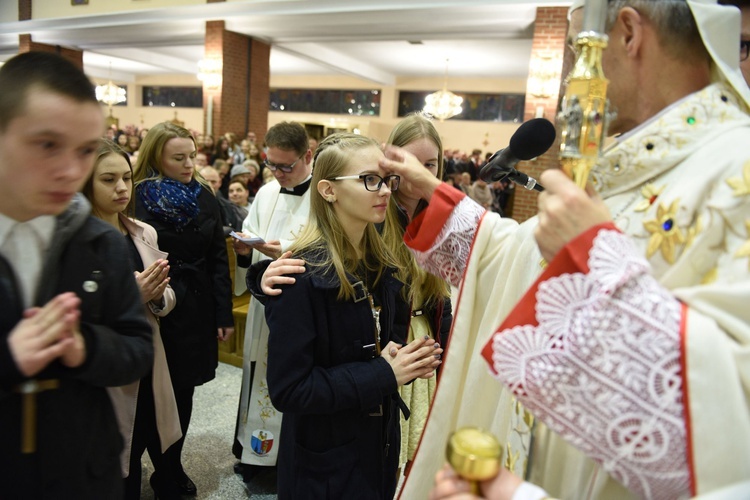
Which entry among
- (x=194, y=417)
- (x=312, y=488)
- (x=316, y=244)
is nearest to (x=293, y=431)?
(x=312, y=488)

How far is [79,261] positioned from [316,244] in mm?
675

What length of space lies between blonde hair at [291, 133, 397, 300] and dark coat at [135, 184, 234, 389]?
1.04m

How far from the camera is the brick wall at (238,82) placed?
30.1ft

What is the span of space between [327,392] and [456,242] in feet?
1.80

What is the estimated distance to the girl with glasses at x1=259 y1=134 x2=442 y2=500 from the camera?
56.3 inches

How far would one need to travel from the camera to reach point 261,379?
257 centimetres

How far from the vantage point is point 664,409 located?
668mm

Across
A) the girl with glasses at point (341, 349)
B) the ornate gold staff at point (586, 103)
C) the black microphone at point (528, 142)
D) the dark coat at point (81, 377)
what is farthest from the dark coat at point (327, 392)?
the ornate gold staff at point (586, 103)

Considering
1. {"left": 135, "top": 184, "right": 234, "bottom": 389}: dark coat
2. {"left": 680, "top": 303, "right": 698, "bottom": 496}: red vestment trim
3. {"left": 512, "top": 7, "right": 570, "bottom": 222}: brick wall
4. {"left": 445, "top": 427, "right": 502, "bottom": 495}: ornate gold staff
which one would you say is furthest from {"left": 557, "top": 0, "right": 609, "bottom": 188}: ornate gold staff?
{"left": 512, "top": 7, "right": 570, "bottom": 222}: brick wall

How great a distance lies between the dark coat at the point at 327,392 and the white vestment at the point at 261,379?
0.97 m

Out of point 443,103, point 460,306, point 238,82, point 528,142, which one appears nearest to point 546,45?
point 443,103

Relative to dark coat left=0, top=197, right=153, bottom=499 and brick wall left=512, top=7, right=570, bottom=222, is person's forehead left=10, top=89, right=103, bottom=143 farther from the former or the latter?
Result: brick wall left=512, top=7, right=570, bottom=222

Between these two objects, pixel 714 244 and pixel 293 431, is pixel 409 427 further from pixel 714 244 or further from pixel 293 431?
pixel 714 244

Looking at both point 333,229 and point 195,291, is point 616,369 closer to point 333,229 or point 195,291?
point 333,229
